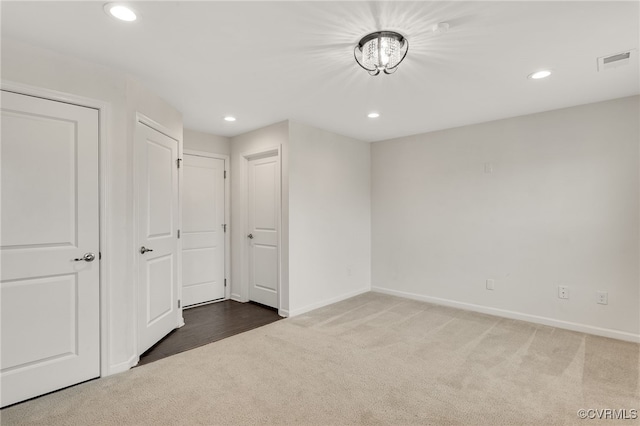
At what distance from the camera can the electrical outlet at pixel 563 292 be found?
11.2ft

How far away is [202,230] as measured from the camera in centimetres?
443

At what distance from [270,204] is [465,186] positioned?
8.58 feet

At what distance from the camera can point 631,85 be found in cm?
281

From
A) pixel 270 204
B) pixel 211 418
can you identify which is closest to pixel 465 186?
pixel 270 204

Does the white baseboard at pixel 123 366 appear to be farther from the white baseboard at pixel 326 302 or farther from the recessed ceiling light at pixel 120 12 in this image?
the recessed ceiling light at pixel 120 12

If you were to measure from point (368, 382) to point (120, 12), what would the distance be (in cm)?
288

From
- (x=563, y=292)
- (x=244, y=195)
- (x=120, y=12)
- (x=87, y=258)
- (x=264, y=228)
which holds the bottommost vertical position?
(x=563, y=292)

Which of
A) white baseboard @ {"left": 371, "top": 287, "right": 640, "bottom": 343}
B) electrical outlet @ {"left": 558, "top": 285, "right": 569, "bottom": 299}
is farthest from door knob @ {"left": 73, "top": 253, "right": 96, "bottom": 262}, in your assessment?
electrical outlet @ {"left": 558, "top": 285, "right": 569, "bottom": 299}

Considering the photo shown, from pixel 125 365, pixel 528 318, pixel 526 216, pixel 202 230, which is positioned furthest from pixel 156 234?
pixel 528 318

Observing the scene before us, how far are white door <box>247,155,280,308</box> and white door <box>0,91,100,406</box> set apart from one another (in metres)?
2.07

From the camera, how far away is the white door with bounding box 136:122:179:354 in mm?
2779

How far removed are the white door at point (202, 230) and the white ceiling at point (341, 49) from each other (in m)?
1.22

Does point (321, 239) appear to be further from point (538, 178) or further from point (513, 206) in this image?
point (538, 178)

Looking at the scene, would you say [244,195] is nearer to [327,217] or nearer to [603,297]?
[327,217]
